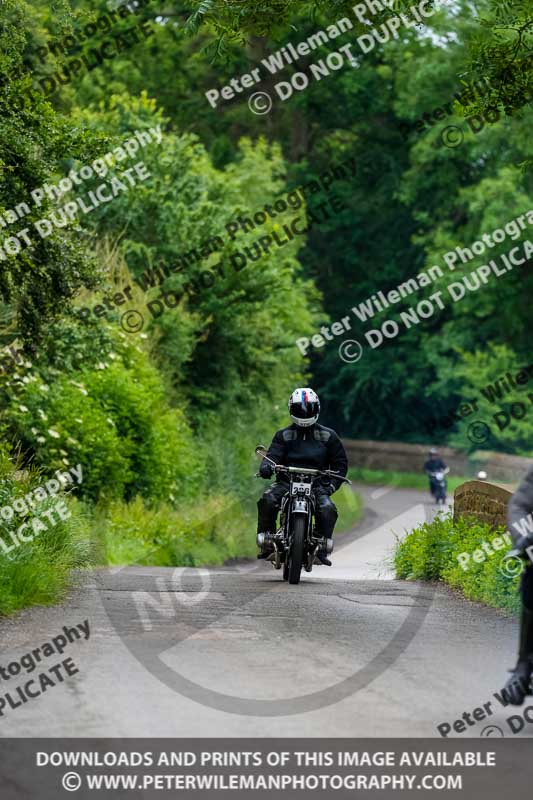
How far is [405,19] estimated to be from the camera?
14.1 m

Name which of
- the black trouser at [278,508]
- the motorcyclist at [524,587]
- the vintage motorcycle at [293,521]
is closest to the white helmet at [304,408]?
the vintage motorcycle at [293,521]

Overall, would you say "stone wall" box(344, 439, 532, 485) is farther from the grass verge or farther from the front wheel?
the front wheel

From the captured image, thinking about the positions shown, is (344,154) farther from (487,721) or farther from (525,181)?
(487,721)

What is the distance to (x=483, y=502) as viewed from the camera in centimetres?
1641

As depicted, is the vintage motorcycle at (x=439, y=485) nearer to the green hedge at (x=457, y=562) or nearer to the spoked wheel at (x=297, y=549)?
the green hedge at (x=457, y=562)

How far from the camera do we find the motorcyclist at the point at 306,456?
1458 cm

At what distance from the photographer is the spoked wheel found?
1420cm

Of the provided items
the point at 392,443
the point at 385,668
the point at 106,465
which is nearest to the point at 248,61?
the point at 392,443

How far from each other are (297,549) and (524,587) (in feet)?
21.6

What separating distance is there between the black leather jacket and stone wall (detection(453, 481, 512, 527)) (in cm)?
198

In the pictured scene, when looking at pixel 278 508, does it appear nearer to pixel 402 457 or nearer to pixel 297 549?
pixel 297 549

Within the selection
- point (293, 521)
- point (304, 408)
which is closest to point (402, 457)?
point (304, 408)

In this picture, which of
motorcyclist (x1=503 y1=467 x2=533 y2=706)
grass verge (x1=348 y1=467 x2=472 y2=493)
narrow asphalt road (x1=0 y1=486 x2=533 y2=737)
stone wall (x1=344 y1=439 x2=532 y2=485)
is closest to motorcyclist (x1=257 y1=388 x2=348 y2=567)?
narrow asphalt road (x1=0 y1=486 x2=533 y2=737)

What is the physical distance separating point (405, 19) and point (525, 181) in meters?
35.4
